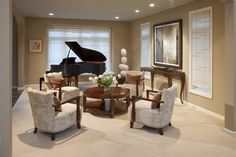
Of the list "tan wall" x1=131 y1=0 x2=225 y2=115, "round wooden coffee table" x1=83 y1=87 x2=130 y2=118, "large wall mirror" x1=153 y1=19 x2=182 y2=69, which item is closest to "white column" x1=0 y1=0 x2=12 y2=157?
"round wooden coffee table" x1=83 y1=87 x2=130 y2=118

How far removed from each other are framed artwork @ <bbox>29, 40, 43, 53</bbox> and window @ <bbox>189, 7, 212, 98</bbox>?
637 centimetres

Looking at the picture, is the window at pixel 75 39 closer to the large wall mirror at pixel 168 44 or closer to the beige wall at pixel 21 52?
the beige wall at pixel 21 52

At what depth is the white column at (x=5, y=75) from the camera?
3213mm

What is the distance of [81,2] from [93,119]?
11.0ft

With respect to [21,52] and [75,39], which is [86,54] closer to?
[75,39]

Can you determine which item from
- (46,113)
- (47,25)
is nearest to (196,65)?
(46,113)

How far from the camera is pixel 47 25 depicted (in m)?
11.0

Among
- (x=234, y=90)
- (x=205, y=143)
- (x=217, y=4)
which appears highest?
(x=217, y=4)

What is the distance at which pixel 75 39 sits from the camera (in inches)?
455

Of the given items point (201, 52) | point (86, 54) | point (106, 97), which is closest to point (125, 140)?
point (106, 97)

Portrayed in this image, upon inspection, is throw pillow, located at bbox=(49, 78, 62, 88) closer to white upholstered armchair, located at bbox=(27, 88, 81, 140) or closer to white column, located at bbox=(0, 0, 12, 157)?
white upholstered armchair, located at bbox=(27, 88, 81, 140)

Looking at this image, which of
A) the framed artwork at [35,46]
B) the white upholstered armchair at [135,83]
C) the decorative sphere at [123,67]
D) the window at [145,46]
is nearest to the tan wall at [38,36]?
the framed artwork at [35,46]

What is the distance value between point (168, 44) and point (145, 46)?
2100 mm

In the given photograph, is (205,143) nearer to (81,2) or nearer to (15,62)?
(81,2)
